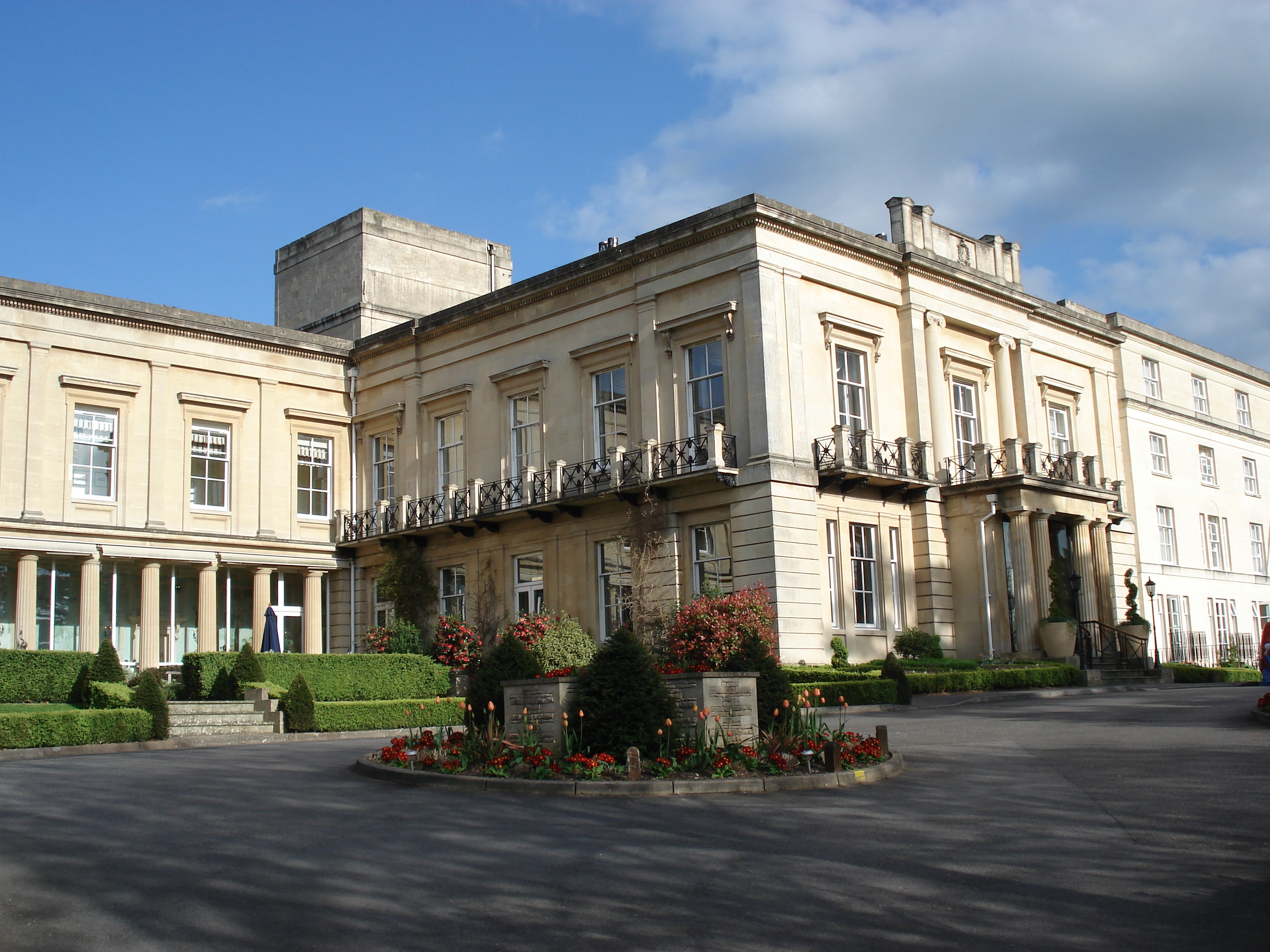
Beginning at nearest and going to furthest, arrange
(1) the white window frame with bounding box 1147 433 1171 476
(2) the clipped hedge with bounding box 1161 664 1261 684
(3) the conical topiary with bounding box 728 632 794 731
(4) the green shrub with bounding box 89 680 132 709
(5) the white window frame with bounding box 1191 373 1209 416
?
(3) the conical topiary with bounding box 728 632 794 731 → (4) the green shrub with bounding box 89 680 132 709 → (2) the clipped hedge with bounding box 1161 664 1261 684 → (1) the white window frame with bounding box 1147 433 1171 476 → (5) the white window frame with bounding box 1191 373 1209 416

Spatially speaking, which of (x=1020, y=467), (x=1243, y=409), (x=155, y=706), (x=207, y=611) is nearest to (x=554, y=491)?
(x=207, y=611)

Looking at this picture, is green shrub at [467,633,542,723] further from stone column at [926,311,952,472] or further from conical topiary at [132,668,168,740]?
stone column at [926,311,952,472]

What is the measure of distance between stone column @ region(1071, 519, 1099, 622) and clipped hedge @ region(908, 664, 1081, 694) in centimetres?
427

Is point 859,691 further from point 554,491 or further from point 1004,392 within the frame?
point 1004,392

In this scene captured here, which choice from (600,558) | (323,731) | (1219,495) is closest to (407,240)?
(600,558)

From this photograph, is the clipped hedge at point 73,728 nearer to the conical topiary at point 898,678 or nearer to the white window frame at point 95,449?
the conical topiary at point 898,678

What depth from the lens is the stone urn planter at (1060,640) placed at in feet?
96.2

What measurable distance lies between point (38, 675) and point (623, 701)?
16636 millimetres

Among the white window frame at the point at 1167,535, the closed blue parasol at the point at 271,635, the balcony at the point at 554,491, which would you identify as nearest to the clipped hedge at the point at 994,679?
the balcony at the point at 554,491

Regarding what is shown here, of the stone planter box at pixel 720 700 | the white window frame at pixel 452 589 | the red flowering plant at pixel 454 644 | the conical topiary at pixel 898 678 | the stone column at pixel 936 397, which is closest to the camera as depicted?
the stone planter box at pixel 720 700

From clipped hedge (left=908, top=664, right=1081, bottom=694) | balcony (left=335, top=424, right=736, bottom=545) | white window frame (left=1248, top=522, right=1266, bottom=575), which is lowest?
clipped hedge (left=908, top=664, right=1081, bottom=694)

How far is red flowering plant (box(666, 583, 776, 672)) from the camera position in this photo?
2277 centimetres

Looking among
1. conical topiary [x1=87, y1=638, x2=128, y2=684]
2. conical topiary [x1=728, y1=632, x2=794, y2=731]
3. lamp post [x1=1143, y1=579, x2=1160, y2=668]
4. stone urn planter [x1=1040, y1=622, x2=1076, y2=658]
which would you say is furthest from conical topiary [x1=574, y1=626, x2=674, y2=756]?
lamp post [x1=1143, y1=579, x2=1160, y2=668]

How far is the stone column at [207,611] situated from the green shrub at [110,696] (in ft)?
31.2
